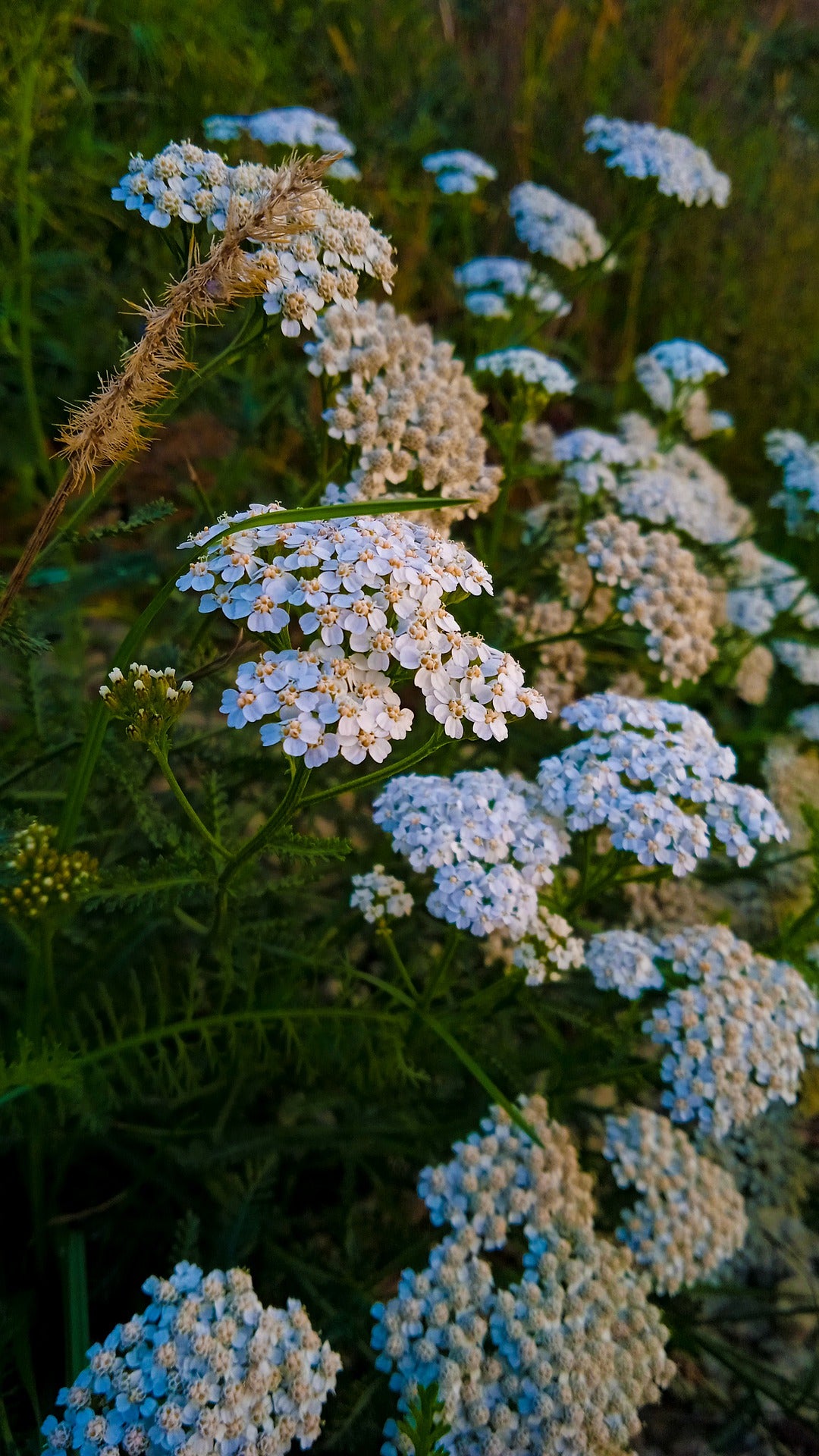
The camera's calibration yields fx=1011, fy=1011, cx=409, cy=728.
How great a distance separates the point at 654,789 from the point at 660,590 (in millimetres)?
738

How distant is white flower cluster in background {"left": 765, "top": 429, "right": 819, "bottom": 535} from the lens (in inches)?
137

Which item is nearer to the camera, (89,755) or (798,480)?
(89,755)

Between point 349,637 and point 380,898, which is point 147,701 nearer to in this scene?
point 349,637

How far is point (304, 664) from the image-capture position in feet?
5.32

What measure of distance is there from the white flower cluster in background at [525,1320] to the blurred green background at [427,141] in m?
2.55

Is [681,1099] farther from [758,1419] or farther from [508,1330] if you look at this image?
A: [758,1419]

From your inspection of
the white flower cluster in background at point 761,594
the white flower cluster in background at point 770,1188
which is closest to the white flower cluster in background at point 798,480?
the white flower cluster in background at point 761,594

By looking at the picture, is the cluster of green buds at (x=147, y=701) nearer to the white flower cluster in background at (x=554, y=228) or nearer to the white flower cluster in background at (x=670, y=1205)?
the white flower cluster in background at (x=670, y=1205)

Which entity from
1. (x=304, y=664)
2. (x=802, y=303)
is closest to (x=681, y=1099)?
(x=304, y=664)

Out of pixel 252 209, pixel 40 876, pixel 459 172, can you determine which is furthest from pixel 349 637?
pixel 459 172

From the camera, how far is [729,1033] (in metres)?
2.29

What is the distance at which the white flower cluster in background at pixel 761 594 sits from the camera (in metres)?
3.54

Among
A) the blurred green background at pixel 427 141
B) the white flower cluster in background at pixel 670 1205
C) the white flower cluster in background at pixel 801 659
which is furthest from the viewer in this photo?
the blurred green background at pixel 427 141

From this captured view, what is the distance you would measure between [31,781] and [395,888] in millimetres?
976
